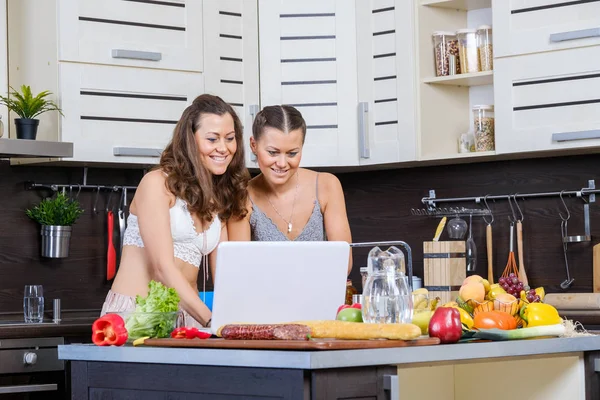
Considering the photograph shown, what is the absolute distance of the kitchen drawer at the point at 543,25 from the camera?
3936mm

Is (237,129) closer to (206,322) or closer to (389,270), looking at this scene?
(206,322)

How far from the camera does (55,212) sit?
4.36m

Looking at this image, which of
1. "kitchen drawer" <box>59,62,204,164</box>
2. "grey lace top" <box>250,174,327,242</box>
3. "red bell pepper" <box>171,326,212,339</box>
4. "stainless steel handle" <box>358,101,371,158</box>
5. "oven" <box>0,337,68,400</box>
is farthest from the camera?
"stainless steel handle" <box>358,101,371,158</box>

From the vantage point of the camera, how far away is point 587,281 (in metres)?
4.23

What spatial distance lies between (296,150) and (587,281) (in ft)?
4.96

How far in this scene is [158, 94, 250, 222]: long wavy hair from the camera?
3094 millimetres

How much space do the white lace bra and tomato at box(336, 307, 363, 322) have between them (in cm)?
92

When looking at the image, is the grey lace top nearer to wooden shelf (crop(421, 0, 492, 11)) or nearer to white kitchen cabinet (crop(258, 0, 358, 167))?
white kitchen cabinet (crop(258, 0, 358, 167))

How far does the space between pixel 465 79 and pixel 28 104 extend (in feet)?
5.90

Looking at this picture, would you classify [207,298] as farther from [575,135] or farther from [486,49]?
[486,49]

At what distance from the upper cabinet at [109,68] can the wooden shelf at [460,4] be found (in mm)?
1008

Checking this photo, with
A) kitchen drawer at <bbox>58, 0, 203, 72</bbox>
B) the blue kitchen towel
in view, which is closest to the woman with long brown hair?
the blue kitchen towel

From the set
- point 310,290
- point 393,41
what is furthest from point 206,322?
point 393,41

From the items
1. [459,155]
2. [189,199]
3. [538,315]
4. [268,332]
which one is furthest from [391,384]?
[459,155]
